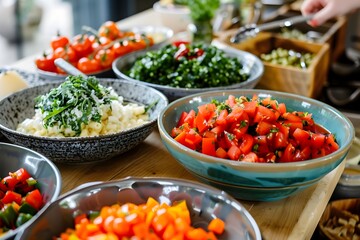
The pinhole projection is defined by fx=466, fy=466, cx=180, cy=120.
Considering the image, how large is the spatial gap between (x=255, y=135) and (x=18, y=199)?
64 centimetres

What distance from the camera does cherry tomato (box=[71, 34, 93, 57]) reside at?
209 cm

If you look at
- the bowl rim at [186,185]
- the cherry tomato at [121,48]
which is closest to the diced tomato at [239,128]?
the bowl rim at [186,185]

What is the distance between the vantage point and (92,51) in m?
2.14

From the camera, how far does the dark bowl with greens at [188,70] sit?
180 cm

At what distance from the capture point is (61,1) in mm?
5941

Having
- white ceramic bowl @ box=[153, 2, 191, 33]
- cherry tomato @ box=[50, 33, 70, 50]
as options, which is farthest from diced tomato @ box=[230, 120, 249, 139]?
white ceramic bowl @ box=[153, 2, 191, 33]

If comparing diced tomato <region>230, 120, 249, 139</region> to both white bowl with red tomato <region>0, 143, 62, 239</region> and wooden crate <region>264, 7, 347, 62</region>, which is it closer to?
white bowl with red tomato <region>0, 143, 62, 239</region>

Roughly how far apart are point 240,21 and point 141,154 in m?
1.76

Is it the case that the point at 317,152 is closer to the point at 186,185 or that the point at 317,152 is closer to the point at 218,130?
the point at 218,130

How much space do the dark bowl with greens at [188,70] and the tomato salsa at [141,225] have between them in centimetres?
74

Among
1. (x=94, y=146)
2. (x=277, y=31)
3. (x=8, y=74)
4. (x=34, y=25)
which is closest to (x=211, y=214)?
(x=94, y=146)

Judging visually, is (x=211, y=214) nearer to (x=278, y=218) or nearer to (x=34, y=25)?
(x=278, y=218)

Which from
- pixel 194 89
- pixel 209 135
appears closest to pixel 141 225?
pixel 209 135

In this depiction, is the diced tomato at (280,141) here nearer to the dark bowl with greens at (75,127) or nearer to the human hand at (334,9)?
the dark bowl with greens at (75,127)
